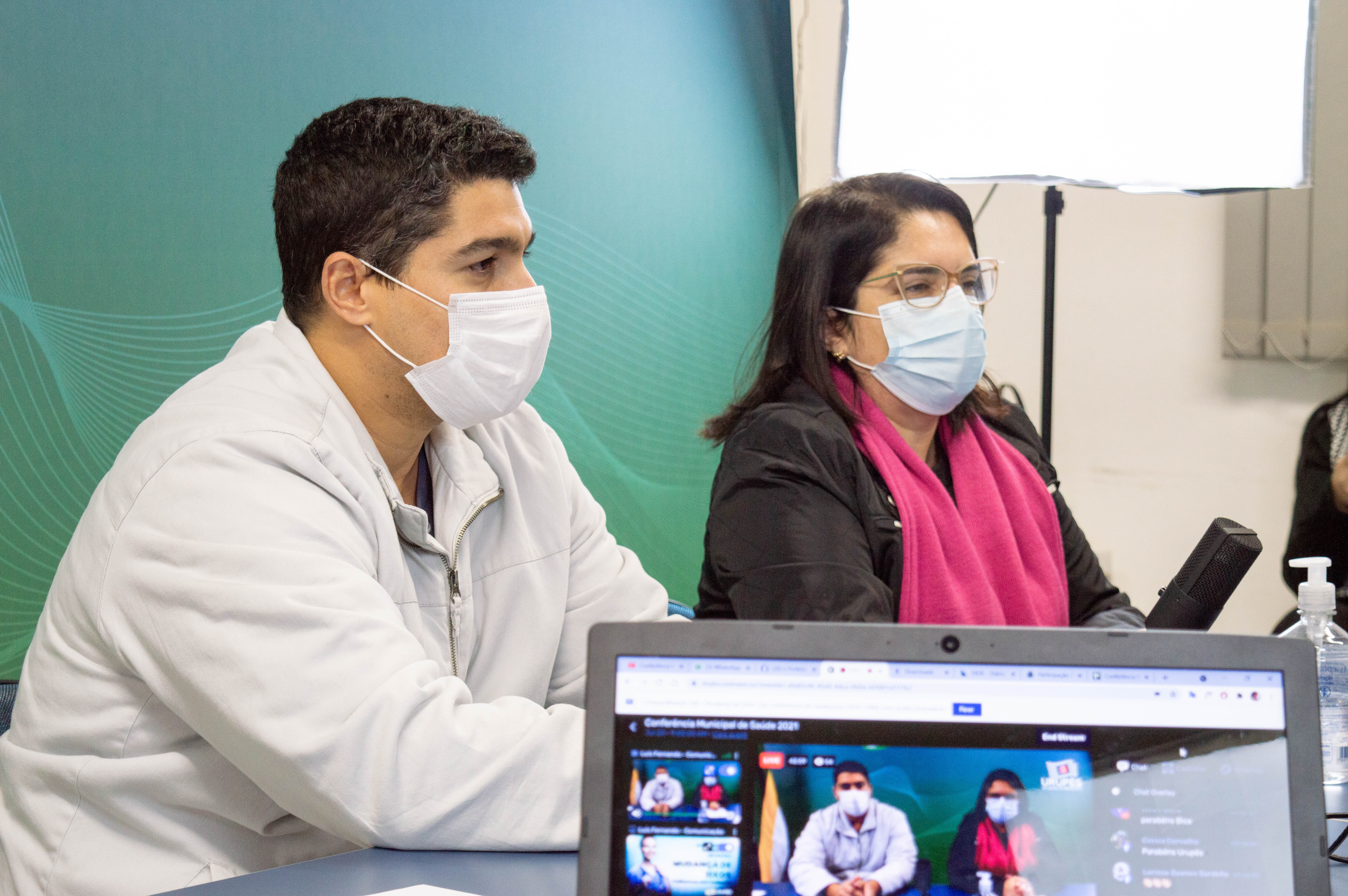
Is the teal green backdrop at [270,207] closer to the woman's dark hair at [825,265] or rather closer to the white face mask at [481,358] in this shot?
the white face mask at [481,358]

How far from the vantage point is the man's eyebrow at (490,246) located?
4.50ft

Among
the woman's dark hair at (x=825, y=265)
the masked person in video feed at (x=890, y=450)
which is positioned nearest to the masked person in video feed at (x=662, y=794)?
the masked person in video feed at (x=890, y=450)

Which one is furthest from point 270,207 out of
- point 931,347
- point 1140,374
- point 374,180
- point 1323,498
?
point 1140,374

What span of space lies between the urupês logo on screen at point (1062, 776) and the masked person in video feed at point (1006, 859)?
0.02 metres

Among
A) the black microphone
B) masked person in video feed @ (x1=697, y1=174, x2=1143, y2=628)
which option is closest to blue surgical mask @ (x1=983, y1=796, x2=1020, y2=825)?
the black microphone

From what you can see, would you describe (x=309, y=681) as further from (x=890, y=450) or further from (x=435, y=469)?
(x=890, y=450)

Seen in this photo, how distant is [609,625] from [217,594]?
1.57ft

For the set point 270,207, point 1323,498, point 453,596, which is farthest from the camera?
point 1323,498

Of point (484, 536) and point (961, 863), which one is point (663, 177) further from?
point (961, 863)

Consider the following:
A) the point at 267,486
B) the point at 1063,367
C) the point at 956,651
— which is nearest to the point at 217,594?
the point at 267,486

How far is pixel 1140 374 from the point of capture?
351 centimetres

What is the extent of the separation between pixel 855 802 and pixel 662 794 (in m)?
0.10

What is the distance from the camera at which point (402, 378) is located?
133 cm

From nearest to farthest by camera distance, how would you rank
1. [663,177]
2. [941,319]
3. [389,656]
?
[389,656]
[941,319]
[663,177]
